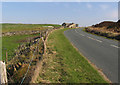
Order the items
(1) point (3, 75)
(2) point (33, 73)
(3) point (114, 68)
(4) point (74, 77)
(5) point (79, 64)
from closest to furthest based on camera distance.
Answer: (1) point (3, 75)
(2) point (33, 73)
(4) point (74, 77)
(3) point (114, 68)
(5) point (79, 64)

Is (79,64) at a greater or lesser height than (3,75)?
lesser

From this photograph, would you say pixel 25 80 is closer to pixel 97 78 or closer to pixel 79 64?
pixel 97 78

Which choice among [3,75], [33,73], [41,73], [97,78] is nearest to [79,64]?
[97,78]

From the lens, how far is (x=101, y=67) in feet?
25.5

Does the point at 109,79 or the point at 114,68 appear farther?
the point at 114,68

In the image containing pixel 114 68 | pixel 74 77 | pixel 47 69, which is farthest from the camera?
pixel 114 68

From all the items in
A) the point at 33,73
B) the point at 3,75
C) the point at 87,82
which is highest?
the point at 3,75

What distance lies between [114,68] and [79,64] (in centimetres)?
205

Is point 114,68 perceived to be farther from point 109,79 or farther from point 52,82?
point 52,82

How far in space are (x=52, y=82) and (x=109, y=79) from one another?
9.12 ft

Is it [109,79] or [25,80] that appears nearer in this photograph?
[25,80]

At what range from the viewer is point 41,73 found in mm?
6371

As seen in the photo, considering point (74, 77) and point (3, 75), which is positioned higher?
point (3, 75)

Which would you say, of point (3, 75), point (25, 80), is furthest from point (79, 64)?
point (3, 75)
